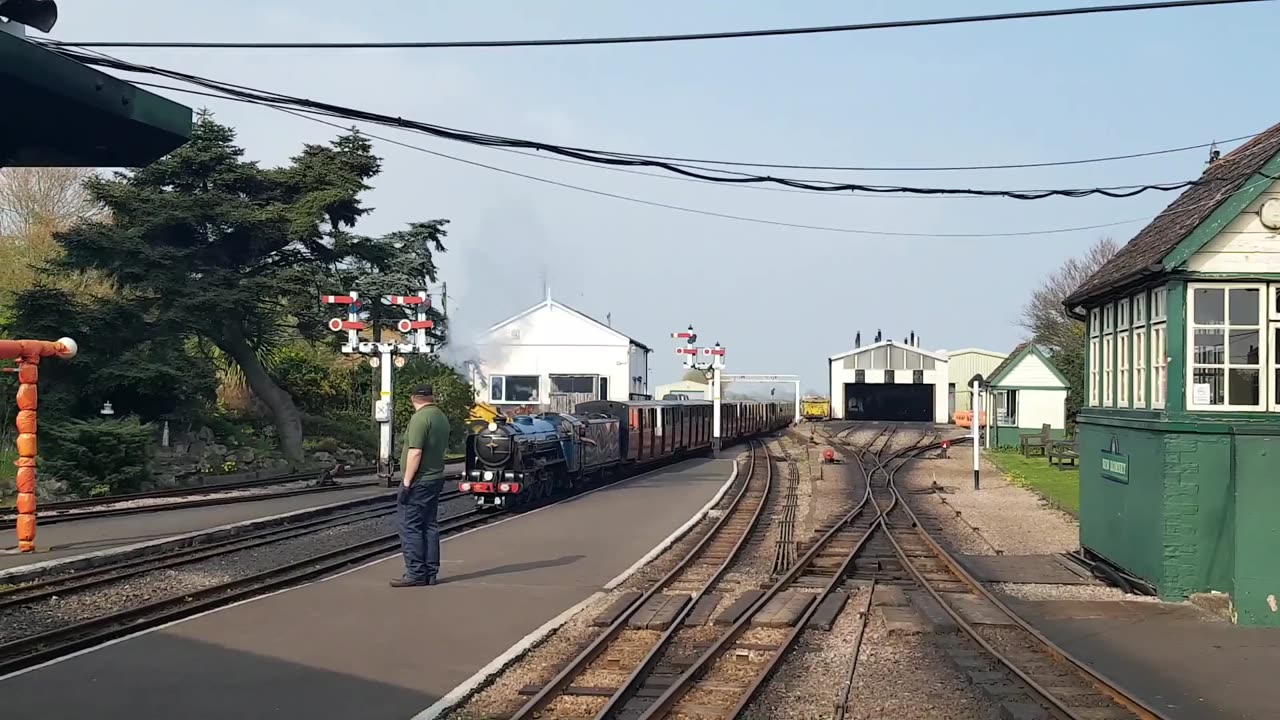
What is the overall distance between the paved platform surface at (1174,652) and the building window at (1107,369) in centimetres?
308

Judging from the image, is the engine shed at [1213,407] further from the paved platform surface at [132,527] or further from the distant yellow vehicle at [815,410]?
the distant yellow vehicle at [815,410]

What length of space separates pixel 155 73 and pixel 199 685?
5414 millimetres

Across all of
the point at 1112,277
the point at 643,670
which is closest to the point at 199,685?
the point at 643,670

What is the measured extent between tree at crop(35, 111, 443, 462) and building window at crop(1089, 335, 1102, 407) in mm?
20247

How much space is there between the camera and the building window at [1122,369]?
39.2 feet

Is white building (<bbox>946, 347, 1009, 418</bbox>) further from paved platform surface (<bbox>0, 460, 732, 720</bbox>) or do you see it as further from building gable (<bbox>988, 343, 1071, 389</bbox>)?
paved platform surface (<bbox>0, 460, 732, 720</bbox>)

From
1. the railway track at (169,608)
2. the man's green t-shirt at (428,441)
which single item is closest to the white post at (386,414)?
the railway track at (169,608)

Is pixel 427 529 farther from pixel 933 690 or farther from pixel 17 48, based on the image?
pixel 17 48

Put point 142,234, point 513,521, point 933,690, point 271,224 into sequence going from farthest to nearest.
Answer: point 271,224, point 142,234, point 513,521, point 933,690

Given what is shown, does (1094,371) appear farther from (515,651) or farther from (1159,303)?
(515,651)

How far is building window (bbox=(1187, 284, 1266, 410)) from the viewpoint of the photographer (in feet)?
34.3

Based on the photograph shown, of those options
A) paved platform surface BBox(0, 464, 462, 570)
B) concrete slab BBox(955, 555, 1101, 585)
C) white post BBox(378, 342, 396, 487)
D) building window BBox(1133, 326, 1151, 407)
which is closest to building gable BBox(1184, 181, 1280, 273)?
building window BBox(1133, 326, 1151, 407)

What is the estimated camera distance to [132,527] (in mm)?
A: 15320

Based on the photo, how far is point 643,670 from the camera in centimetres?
763
